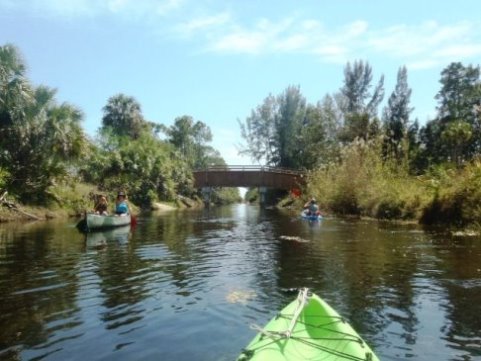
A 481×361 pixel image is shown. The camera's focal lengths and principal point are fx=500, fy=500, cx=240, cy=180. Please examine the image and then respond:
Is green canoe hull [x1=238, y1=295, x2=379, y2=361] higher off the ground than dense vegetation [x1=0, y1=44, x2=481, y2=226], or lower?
lower

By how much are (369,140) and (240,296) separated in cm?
2960

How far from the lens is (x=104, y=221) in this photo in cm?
2508

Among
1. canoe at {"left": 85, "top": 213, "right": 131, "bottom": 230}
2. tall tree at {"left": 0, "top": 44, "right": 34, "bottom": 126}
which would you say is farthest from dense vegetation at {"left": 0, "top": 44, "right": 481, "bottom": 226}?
canoe at {"left": 85, "top": 213, "right": 131, "bottom": 230}

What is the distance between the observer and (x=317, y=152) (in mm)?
69125

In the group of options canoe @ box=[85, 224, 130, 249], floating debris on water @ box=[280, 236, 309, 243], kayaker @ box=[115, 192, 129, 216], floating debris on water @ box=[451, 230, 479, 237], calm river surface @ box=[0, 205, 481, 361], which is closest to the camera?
calm river surface @ box=[0, 205, 481, 361]

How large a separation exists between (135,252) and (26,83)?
1989 cm

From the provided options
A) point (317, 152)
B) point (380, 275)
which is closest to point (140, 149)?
point (317, 152)

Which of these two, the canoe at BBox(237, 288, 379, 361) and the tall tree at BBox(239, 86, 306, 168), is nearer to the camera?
the canoe at BBox(237, 288, 379, 361)

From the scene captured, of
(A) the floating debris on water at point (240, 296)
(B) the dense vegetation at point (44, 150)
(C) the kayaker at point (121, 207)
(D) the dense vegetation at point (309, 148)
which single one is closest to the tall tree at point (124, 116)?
(D) the dense vegetation at point (309, 148)

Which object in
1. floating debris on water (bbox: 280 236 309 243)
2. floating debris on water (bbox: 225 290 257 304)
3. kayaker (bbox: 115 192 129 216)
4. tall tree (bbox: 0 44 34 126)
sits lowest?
floating debris on water (bbox: 225 290 257 304)

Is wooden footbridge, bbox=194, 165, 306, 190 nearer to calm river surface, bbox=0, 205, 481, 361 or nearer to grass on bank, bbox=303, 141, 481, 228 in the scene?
grass on bank, bbox=303, 141, 481, 228

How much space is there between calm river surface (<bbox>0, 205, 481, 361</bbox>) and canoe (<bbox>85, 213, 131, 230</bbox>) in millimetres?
4202

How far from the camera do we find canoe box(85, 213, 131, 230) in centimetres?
2392

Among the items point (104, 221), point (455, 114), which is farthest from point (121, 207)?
point (455, 114)
